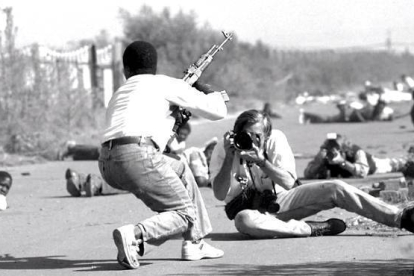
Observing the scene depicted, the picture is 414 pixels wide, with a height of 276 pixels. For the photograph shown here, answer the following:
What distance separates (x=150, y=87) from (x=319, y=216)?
9.98 ft

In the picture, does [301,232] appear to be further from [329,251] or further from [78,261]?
[78,261]

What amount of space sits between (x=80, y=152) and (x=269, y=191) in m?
10.4

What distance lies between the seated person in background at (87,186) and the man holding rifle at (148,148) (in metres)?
5.03

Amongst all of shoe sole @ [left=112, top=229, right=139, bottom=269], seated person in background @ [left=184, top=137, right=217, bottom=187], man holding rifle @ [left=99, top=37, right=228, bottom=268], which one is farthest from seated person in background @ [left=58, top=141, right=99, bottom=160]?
shoe sole @ [left=112, top=229, right=139, bottom=269]

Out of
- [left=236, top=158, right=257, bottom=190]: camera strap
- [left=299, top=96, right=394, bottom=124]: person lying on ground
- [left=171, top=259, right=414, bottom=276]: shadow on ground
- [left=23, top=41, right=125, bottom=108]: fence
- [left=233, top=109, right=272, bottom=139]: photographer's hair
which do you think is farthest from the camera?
[left=299, top=96, right=394, bottom=124]: person lying on ground

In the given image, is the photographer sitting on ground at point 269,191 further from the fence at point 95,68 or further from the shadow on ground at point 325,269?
the fence at point 95,68

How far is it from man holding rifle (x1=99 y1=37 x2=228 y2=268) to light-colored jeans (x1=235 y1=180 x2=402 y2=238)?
3.08 ft

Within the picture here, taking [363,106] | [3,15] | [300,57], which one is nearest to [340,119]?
[363,106]

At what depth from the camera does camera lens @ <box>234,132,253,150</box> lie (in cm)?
869

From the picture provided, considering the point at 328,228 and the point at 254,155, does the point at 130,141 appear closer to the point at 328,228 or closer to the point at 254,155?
the point at 254,155

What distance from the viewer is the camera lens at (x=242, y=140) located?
8.69 metres

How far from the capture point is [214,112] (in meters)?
8.20

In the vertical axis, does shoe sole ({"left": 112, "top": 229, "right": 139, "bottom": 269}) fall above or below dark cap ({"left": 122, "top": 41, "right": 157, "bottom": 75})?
below

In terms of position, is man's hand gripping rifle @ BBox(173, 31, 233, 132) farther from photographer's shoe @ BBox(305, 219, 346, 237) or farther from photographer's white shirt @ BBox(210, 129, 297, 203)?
photographer's shoe @ BBox(305, 219, 346, 237)
